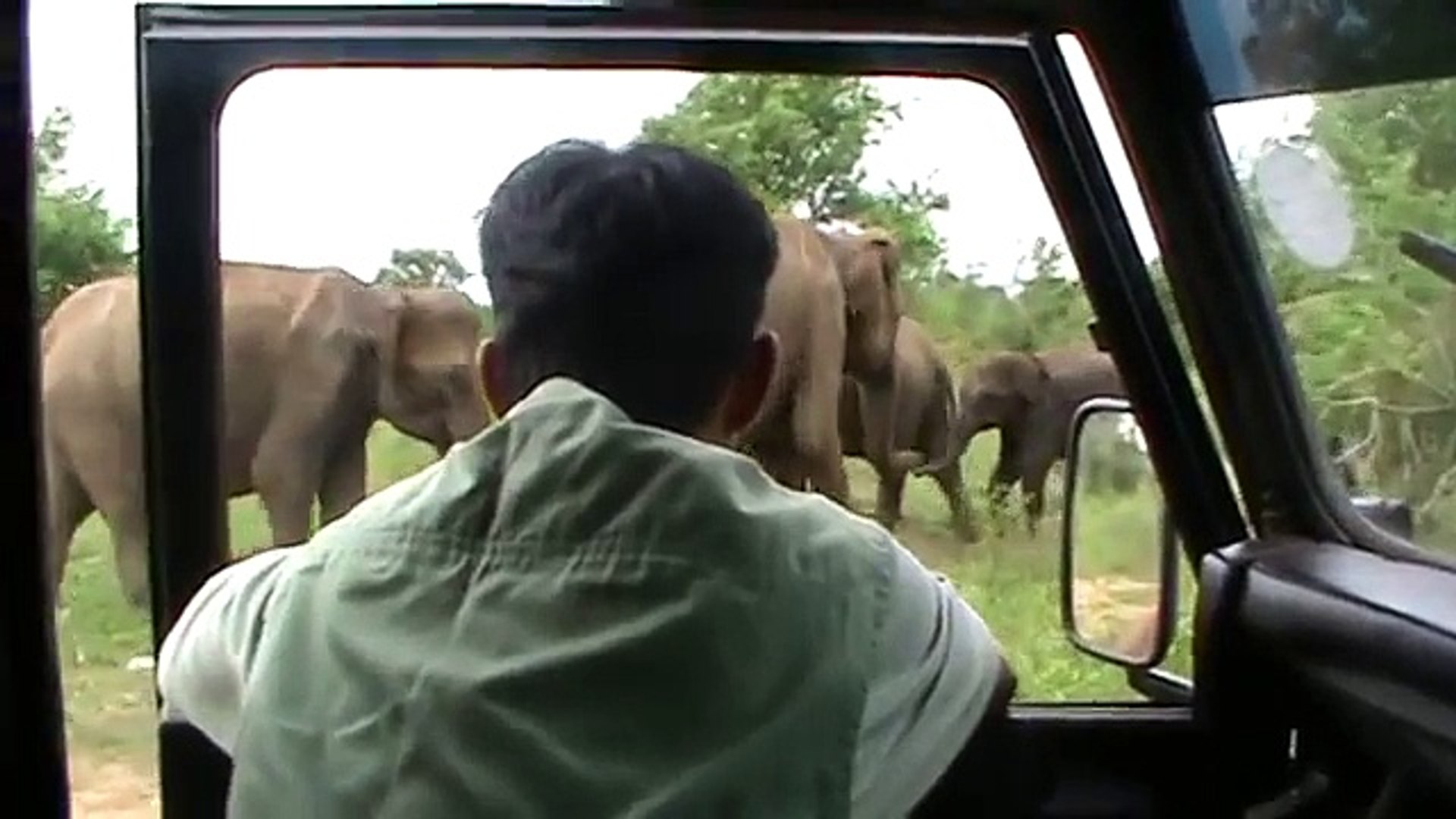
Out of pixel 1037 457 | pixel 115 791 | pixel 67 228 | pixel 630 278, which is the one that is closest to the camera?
pixel 630 278

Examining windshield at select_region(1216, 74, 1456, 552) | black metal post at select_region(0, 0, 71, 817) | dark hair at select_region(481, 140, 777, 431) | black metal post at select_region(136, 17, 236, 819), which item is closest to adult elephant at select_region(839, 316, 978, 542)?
windshield at select_region(1216, 74, 1456, 552)

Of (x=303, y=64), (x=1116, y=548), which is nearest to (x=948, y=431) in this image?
(x=1116, y=548)

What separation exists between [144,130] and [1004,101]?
0.77m

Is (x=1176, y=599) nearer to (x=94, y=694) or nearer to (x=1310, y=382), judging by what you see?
(x=1310, y=382)

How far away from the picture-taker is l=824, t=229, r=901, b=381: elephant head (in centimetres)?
209

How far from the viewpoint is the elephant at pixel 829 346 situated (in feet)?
6.76

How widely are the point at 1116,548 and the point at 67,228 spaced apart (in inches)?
41.4

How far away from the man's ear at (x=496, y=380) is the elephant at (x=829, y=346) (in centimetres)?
57

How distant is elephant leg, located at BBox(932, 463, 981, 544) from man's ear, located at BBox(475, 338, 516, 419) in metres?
0.76

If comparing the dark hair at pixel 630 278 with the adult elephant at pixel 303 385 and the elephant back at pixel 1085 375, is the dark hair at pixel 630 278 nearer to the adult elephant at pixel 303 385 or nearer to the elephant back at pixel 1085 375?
the adult elephant at pixel 303 385

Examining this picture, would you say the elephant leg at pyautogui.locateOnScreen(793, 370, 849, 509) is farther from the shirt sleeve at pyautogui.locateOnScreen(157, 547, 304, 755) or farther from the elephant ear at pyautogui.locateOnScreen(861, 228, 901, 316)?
the shirt sleeve at pyautogui.locateOnScreen(157, 547, 304, 755)

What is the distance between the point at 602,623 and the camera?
1298 mm

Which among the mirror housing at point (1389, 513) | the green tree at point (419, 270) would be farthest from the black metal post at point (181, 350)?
the mirror housing at point (1389, 513)

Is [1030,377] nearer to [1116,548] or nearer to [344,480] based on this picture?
[1116,548]
